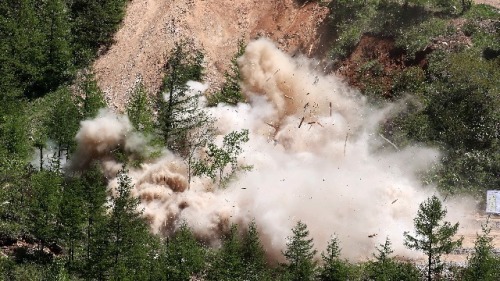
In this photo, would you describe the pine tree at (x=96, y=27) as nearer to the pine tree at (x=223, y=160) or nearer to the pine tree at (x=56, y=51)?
the pine tree at (x=56, y=51)

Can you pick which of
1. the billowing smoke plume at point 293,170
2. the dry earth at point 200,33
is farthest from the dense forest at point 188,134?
the dry earth at point 200,33

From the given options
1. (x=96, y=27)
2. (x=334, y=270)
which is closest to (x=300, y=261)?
(x=334, y=270)

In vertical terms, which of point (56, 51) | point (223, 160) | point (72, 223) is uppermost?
point (56, 51)

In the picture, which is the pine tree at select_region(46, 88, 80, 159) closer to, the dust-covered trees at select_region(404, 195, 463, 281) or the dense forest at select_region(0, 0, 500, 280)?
the dense forest at select_region(0, 0, 500, 280)

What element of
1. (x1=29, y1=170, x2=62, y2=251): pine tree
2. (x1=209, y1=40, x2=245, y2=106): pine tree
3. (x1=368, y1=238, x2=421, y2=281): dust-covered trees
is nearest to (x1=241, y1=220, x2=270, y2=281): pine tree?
(x1=368, y1=238, x2=421, y2=281): dust-covered trees

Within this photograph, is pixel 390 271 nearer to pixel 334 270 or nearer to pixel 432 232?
pixel 334 270

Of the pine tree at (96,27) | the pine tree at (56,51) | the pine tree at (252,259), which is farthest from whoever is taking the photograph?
the pine tree at (96,27)
